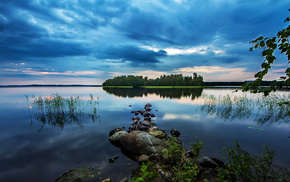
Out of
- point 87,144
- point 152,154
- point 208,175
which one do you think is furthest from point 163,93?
point 208,175

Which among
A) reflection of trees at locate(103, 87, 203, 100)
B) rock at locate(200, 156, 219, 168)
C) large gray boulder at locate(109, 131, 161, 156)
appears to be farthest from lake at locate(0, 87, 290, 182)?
reflection of trees at locate(103, 87, 203, 100)

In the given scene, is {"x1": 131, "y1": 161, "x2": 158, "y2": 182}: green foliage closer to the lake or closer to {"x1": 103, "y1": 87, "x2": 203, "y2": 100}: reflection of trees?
the lake

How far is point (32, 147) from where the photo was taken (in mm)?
12062

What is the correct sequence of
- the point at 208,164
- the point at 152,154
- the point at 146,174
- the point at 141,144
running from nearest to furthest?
the point at 146,174
the point at 208,164
the point at 152,154
the point at 141,144

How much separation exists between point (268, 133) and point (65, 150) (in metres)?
20.7

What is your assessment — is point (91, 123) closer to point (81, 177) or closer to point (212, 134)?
point (81, 177)

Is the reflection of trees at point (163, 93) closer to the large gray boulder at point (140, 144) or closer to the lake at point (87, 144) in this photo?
the lake at point (87, 144)

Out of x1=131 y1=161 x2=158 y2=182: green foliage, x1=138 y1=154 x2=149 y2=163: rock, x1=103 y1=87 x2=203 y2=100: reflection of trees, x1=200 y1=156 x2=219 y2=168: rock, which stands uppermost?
x1=131 y1=161 x2=158 y2=182: green foliage

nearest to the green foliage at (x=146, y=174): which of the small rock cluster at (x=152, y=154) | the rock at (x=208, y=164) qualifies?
the small rock cluster at (x=152, y=154)

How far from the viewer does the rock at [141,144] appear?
1005 centimetres

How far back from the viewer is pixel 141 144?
33.4 ft

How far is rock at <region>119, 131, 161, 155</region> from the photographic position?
10.0 meters

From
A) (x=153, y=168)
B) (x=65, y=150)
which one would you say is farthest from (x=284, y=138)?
(x=65, y=150)

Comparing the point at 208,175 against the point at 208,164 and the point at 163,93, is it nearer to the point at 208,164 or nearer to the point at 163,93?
the point at 208,164
